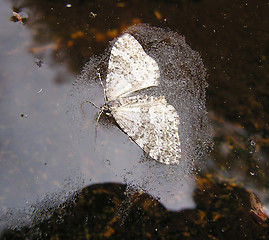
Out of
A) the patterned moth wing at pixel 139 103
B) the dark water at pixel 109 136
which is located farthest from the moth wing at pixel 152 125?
the dark water at pixel 109 136

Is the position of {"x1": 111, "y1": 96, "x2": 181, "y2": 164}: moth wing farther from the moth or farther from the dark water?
the dark water

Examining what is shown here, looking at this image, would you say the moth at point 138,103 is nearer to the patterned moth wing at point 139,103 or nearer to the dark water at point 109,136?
the patterned moth wing at point 139,103

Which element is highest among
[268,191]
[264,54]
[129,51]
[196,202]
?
[264,54]

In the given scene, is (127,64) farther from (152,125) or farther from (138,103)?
(152,125)

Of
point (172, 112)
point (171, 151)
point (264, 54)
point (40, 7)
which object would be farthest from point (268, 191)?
point (40, 7)

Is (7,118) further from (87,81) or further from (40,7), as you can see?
(40,7)

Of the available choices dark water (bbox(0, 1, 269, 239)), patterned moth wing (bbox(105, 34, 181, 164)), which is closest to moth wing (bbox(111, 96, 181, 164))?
patterned moth wing (bbox(105, 34, 181, 164))
